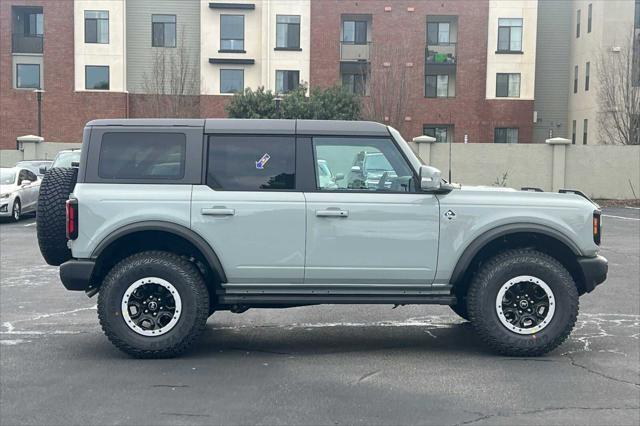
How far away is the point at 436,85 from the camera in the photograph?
152 feet

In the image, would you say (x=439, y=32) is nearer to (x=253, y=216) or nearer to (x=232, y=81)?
(x=232, y=81)

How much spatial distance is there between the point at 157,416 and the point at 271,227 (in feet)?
6.72

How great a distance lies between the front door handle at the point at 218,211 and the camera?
270 inches

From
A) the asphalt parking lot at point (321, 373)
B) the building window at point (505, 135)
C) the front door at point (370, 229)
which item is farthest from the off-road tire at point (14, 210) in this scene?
the building window at point (505, 135)

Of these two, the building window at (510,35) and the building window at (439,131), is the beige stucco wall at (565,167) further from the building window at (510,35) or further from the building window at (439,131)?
the building window at (510,35)

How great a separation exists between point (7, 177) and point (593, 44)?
32763 mm

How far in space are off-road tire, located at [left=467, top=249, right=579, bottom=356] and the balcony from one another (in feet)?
131

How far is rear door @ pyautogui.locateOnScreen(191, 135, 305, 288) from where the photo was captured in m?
6.89

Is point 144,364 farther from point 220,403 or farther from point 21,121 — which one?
point 21,121

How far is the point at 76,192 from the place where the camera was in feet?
22.5

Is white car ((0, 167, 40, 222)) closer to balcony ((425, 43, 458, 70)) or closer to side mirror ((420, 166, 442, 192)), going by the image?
side mirror ((420, 166, 442, 192))

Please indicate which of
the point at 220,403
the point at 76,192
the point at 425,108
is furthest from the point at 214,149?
the point at 425,108

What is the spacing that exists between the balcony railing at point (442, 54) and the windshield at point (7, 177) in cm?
2908

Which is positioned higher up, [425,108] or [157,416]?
[425,108]
